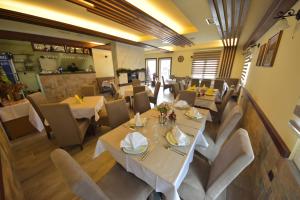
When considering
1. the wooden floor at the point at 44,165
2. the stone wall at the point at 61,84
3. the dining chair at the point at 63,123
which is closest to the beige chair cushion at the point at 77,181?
the wooden floor at the point at 44,165

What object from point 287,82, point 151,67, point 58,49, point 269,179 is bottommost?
point 269,179

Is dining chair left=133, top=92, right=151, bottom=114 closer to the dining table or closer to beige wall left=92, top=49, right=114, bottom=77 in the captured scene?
the dining table

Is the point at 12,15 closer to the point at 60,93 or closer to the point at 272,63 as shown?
the point at 60,93

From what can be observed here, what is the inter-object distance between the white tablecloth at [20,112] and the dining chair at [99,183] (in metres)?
2.42

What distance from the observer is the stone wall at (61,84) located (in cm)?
399

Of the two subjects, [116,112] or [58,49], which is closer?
[116,112]

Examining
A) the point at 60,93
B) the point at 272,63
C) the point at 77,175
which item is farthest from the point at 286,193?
the point at 60,93

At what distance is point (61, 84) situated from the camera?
4320mm

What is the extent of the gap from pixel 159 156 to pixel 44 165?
1.96 metres

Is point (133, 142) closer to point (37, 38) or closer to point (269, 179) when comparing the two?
point (269, 179)

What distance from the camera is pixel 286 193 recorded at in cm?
86

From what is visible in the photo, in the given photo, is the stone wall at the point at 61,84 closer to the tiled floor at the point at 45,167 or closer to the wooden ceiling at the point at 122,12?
the tiled floor at the point at 45,167

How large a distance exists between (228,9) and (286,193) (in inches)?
101

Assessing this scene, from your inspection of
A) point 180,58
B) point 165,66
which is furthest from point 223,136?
point 165,66
